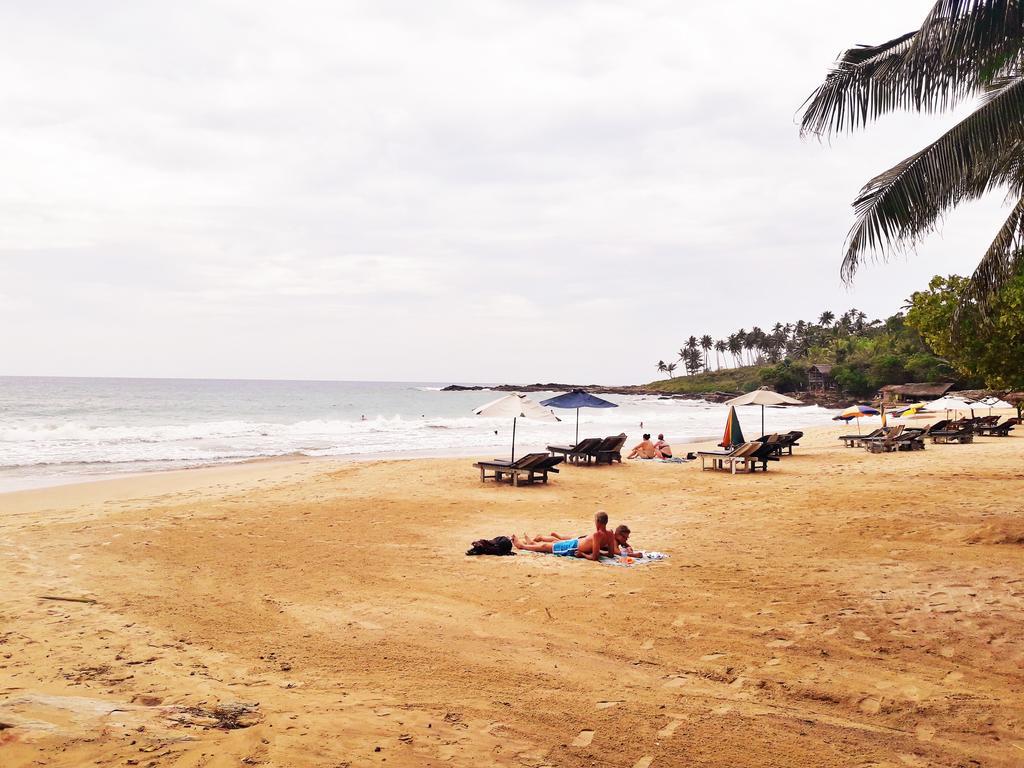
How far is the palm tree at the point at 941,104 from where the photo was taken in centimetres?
642

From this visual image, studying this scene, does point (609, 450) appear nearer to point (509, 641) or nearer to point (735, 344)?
point (509, 641)

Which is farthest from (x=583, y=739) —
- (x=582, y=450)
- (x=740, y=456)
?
(x=582, y=450)

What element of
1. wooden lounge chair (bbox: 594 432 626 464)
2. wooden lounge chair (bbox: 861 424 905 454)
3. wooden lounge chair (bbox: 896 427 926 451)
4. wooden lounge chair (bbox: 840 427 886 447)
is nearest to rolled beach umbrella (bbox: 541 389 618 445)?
wooden lounge chair (bbox: 594 432 626 464)

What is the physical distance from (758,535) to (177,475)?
14.1 m

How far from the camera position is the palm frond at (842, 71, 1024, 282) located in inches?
273

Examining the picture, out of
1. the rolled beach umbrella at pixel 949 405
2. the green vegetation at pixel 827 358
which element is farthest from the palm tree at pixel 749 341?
the rolled beach umbrella at pixel 949 405

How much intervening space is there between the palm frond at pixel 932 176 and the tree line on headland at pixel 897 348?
6.41ft

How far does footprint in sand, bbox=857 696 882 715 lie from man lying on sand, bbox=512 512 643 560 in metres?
3.82

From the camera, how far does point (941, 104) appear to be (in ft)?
25.7

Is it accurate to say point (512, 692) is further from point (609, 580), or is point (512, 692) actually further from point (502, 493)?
point (502, 493)

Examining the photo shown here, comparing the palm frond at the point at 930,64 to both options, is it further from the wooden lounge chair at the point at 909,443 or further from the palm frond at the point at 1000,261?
the wooden lounge chair at the point at 909,443

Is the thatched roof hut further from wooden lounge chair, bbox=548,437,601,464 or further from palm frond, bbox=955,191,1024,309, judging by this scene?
palm frond, bbox=955,191,1024,309

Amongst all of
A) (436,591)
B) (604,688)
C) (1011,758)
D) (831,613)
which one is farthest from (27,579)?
(1011,758)

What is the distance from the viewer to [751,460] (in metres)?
16.6
